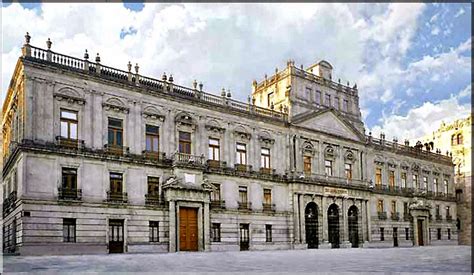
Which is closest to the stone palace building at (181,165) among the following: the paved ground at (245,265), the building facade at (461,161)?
the paved ground at (245,265)

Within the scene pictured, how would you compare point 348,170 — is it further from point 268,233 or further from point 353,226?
point 268,233

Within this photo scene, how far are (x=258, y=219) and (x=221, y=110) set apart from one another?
30.2 feet

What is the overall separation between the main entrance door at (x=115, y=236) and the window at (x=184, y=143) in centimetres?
716

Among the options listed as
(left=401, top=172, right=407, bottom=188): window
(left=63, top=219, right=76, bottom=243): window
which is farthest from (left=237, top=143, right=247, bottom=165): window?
(left=401, top=172, right=407, bottom=188): window

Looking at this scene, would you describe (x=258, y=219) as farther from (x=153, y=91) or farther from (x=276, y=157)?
(x=153, y=91)

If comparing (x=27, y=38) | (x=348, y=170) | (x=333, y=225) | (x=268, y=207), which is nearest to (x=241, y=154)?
(x=268, y=207)

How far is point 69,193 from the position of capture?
99.9ft

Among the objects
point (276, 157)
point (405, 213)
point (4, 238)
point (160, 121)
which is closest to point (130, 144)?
point (160, 121)

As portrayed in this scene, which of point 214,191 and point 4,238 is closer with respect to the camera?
point 4,238

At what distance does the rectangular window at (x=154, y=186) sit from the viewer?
3438 cm

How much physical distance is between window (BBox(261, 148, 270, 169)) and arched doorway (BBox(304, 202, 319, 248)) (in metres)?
5.62

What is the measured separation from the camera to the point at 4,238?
34.5 m

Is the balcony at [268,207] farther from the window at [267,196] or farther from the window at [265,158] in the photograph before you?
the window at [265,158]

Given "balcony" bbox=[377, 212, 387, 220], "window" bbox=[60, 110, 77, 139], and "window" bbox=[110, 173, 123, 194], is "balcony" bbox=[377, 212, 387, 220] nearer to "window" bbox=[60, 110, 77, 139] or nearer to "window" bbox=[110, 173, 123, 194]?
"window" bbox=[110, 173, 123, 194]
